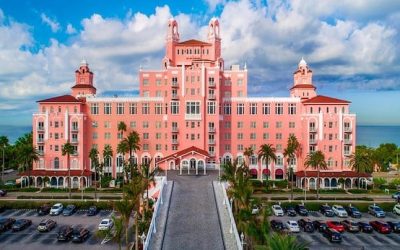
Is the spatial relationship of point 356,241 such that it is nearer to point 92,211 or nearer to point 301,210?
point 301,210

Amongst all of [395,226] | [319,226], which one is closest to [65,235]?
[319,226]

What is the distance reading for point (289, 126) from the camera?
266ft

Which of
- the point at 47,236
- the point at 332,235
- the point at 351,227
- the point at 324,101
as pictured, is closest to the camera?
the point at 332,235

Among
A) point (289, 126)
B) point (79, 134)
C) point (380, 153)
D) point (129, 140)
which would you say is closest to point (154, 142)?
point (129, 140)

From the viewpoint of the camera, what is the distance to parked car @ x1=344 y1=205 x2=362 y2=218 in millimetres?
54438

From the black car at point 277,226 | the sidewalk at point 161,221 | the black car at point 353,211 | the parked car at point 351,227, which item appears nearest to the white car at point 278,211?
the black car at point 277,226

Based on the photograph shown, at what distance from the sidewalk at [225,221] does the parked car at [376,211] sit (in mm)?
22504

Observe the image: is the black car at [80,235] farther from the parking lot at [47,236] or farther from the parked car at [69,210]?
the parked car at [69,210]

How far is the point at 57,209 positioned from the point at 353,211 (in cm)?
4298

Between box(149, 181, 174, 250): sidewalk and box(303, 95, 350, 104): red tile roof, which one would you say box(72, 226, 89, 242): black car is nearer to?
box(149, 181, 174, 250): sidewalk

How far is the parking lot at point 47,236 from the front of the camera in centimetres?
4200

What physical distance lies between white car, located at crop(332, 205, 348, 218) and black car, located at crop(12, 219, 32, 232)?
139 feet

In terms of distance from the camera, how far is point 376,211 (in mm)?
55344

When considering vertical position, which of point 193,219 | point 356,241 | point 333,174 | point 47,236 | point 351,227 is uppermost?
point 333,174
